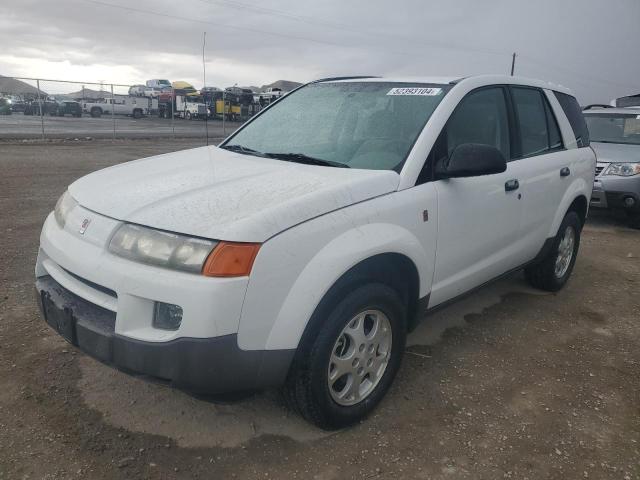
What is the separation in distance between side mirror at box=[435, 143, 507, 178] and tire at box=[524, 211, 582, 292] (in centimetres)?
183

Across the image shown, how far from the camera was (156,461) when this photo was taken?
98.0 inches

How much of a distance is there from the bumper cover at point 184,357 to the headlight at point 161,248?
280 millimetres

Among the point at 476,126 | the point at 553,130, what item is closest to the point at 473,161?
the point at 476,126

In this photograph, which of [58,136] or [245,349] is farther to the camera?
[58,136]

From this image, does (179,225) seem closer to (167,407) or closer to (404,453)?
(167,407)

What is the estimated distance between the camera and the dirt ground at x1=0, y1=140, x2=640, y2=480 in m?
2.49

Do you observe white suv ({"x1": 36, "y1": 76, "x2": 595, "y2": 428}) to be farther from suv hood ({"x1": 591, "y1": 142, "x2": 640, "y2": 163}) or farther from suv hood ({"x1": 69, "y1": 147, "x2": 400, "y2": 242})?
suv hood ({"x1": 591, "y1": 142, "x2": 640, "y2": 163})

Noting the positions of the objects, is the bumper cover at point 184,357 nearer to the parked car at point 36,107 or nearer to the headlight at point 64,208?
the headlight at point 64,208

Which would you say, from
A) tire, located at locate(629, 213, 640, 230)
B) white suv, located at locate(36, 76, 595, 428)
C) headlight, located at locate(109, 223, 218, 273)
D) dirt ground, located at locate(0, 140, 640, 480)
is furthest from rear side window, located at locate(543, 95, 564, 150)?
tire, located at locate(629, 213, 640, 230)

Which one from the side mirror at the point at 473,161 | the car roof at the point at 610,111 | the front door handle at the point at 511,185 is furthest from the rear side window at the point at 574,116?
the car roof at the point at 610,111

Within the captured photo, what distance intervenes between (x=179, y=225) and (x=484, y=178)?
6.45ft

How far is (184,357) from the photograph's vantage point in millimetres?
2139

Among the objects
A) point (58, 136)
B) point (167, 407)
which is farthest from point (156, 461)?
point (58, 136)

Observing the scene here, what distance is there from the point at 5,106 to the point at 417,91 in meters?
30.7
